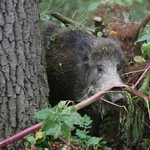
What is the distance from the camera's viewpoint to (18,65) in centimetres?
268

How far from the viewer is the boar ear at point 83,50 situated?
12.6 ft

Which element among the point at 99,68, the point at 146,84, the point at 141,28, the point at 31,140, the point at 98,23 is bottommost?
the point at 31,140

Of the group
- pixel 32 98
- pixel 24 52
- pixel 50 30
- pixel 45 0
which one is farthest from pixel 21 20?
pixel 45 0

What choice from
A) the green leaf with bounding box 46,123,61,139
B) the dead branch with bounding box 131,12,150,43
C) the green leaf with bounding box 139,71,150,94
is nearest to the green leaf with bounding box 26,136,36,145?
the green leaf with bounding box 46,123,61,139

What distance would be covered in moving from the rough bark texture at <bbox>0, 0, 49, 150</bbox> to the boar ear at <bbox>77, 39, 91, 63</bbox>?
107 centimetres

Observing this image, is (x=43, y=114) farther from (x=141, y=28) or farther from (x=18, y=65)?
(x=141, y=28)

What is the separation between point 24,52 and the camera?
8.96ft

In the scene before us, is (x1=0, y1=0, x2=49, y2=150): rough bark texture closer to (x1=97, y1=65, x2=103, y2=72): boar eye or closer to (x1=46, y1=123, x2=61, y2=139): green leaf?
(x1=46, y1=123, x2=61, y2=139): green leaf

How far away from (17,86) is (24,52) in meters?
0.37

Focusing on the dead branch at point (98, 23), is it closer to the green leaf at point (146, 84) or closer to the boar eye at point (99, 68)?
the boar eye at point (99, 68)

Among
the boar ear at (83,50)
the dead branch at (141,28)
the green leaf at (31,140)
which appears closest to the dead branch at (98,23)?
the boar ear at (83,50)

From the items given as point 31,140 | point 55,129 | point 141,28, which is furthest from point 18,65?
point 141,28

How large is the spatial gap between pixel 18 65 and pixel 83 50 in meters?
1.40

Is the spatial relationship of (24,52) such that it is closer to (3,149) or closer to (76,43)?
(3,149)
